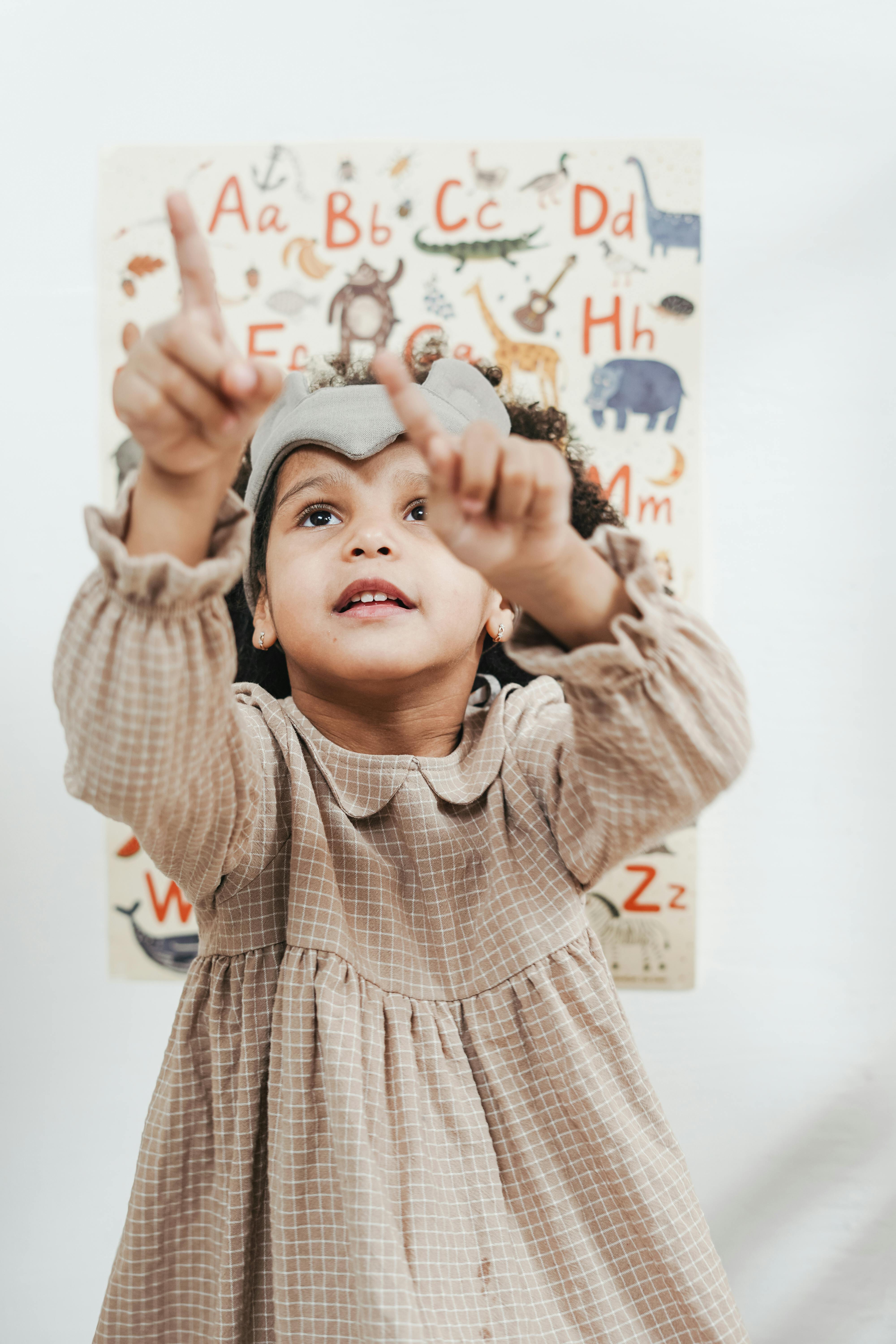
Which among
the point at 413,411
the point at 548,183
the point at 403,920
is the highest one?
the point at 548,183

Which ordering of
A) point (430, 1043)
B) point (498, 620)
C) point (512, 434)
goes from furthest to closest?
1. point (512, 434)
2. point (498, 620)
3. point (430, 1043)

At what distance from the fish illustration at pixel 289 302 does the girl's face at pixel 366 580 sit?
0.39m

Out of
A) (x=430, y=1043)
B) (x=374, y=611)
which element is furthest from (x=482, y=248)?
(x=430, y=1043)

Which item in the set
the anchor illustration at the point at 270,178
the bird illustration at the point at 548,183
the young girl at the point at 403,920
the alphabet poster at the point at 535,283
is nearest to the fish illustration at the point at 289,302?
the alphabet poster at the point at 535,283

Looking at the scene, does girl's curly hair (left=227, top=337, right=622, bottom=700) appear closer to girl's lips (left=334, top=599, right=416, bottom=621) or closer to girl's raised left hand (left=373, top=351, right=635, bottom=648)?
girl's lips (left=334, top=599, right=416, bottom=621)

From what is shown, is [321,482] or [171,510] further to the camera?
[321,482]

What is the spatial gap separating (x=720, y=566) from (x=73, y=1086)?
86 centimetres

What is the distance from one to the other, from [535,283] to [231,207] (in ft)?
1.04

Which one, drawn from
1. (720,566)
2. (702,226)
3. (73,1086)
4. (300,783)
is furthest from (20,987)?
(702,226)

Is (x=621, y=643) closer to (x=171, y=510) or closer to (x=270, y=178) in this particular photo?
(x=171, y=510)

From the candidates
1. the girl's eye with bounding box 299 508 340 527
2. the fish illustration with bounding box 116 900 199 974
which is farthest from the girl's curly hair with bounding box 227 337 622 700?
the fish illustration with bounding box 116 900 199 974

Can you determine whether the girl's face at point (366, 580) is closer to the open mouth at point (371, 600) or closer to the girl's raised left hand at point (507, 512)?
the open mouth at point (371, 600)

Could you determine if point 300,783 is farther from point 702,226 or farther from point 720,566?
point 702,226

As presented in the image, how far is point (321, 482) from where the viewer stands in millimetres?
674
